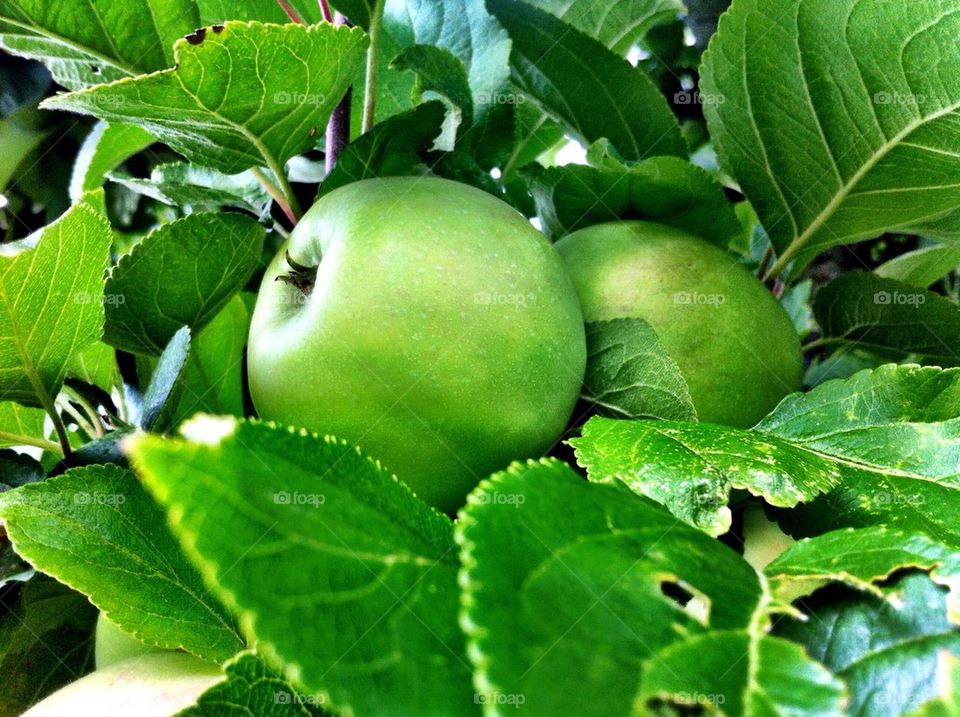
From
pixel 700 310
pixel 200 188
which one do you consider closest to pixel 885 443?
pixel 700 310

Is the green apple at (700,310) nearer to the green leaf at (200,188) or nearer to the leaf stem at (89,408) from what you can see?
the green leaf at (200,188)

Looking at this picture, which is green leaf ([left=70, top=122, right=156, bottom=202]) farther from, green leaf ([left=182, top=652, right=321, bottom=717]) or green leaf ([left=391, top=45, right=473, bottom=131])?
green leaf ([left=182, top=652, right=321, bottom=717])

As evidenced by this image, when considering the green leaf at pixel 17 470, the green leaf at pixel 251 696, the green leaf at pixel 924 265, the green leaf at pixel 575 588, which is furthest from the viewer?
the green leaf at pixel 924 265

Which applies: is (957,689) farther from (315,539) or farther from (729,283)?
(729,283)

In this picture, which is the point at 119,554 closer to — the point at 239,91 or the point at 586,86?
the point at 239,91

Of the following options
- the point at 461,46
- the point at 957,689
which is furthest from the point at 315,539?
the point at 461,46

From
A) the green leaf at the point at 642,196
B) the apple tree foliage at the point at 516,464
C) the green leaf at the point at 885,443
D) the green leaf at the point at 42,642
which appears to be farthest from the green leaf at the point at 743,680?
the green leaf at the point at 42,642
